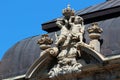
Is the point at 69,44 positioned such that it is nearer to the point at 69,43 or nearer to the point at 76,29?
the point at 69,43

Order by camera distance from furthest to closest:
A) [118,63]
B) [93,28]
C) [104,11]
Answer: [104,11] < [93,28] < [118,63]

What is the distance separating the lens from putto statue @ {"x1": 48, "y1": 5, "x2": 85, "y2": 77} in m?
27.2

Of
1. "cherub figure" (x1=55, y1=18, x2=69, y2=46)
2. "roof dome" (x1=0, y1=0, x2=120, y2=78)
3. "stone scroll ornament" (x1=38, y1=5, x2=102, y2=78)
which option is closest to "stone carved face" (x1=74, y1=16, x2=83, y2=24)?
"stone scroll ornament" (x1=38, y1=5, x2=102, y2=78)

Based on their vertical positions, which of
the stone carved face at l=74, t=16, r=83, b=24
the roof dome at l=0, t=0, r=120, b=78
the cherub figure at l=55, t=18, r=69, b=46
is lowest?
the roof dome at l=0, t=0, r=120, b=78

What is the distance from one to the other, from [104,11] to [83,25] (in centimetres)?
168

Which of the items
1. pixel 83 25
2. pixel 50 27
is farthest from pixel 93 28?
pixel 50 27

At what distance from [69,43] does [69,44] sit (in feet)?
0.18

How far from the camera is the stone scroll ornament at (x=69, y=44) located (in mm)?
27234

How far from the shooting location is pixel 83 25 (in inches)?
1113

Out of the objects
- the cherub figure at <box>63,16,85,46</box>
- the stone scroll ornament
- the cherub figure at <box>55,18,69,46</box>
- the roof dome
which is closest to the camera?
the roof dome

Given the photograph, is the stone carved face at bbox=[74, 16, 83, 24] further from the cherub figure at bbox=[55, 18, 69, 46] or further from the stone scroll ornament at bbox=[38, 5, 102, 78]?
the cherub figure at bbox=[55, 18, 69, 46]

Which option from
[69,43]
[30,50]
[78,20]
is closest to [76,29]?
[78,20]

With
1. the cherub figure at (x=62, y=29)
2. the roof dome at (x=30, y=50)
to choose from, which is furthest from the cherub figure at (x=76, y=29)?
the roof dome at (x=30, y=50)

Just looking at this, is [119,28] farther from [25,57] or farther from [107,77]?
[25,57]
